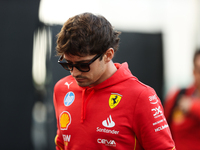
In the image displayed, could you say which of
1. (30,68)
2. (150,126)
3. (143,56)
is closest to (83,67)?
(150,126)

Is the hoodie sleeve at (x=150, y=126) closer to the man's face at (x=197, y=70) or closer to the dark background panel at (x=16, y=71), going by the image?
the man's face at (x=197, y=70)

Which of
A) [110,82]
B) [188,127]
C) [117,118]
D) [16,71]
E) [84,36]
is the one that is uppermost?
[84,36]

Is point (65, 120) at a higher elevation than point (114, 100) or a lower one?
lower

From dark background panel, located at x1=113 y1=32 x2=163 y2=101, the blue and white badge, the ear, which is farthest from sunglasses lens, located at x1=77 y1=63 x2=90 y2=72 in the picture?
dark background panel, located at x1=113 y1=32 x2=163 y2=101

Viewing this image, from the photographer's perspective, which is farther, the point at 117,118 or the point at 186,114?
the point at 186,114

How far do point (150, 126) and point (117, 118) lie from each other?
198 mm

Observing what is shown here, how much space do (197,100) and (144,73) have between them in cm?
97

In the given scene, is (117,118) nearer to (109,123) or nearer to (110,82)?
(109,123)

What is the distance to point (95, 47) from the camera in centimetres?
145

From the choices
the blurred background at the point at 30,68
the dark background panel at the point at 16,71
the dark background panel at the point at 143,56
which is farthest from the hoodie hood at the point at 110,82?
the dark background panel at the point at 143,56

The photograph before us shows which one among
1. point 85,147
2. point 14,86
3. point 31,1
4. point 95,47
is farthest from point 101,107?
point 31,1

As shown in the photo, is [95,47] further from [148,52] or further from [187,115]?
[148,52]

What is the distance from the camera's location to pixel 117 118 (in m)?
1.42

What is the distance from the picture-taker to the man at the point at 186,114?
9.08ft
